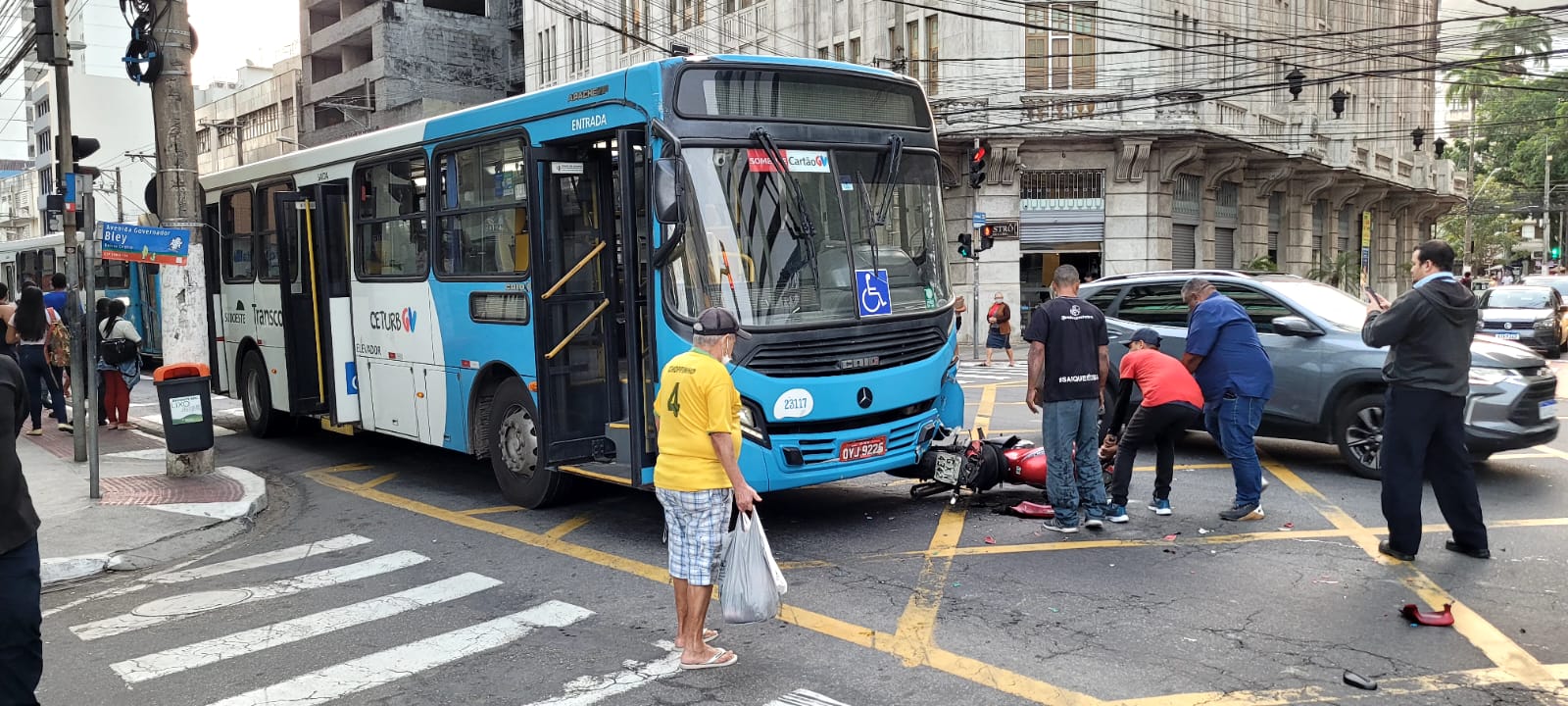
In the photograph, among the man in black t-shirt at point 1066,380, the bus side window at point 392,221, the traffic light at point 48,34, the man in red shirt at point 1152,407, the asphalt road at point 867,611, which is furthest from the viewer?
the traffic light at point 48,34

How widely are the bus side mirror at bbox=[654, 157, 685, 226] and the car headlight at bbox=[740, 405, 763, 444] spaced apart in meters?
1.26

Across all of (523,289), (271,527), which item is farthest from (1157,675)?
(271,527)

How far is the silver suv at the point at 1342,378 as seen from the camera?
28.8 ft

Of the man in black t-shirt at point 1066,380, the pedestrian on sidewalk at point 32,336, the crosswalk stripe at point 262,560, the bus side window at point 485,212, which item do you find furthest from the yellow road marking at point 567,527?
the pedestrian on sidewalk at point 32,336

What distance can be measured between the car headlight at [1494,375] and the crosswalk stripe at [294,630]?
298 inches

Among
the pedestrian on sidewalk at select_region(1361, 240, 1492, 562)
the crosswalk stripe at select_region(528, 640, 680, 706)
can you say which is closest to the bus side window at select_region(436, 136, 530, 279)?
the crosswalk stripe at select_region(528, 640, 680, 706)

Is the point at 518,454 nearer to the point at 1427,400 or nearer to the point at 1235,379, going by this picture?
the point at 1235,379

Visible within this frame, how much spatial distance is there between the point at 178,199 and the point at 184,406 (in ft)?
6.40

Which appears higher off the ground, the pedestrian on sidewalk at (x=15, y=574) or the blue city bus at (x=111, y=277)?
the blue city bus at (x=111, y=277)

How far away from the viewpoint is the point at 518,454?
8867 mm

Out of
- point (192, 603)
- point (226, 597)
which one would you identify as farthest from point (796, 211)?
point (192, 603)

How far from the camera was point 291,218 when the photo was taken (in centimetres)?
1139

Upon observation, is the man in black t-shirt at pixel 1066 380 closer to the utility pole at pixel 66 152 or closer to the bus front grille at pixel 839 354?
the bus front grille at pixel 839 354

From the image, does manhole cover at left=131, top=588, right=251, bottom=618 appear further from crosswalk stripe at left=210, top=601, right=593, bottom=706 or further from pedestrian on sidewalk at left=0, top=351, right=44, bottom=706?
pedestrian on sidewalk at left=0, top=351, right=44, bottom=706
